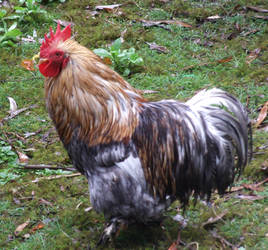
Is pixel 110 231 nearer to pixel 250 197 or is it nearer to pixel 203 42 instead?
pixel 250 197

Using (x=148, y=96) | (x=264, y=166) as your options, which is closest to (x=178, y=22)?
(x=148, y=96)

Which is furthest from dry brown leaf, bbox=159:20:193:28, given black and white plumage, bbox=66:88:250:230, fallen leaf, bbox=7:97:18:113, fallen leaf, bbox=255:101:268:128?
black and white plumage, bbox=66:88:250:230

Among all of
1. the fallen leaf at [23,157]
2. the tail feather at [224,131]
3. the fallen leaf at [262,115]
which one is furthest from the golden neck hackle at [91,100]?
the fallen leaf at [262,115]

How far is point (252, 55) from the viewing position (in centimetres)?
689

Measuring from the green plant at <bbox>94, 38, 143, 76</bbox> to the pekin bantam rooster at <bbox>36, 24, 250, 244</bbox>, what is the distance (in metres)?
2.77

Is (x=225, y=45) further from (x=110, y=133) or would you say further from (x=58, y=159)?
(x=110, y=133)

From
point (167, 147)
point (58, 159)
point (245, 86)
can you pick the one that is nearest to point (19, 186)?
point (58, 159)

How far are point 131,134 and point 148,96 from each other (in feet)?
8.40

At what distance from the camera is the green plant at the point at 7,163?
5.16 meters

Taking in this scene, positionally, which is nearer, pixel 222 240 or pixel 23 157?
pixel 222 240

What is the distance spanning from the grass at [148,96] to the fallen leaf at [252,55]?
0.19 feet

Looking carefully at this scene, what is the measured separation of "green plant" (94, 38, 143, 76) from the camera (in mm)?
6691

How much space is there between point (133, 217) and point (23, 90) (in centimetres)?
321

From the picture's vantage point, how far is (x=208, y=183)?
3.92 m
